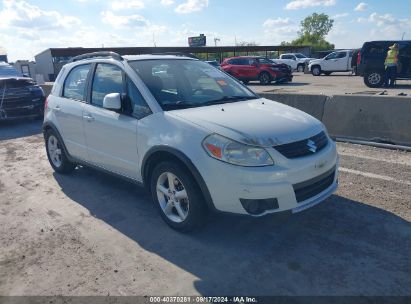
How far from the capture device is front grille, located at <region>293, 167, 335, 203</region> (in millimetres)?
3277

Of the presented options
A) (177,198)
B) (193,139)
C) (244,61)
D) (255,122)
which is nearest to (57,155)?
(177,198)

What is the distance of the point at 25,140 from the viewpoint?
8727 millimetres

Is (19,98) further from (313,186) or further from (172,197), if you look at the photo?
(313,186)

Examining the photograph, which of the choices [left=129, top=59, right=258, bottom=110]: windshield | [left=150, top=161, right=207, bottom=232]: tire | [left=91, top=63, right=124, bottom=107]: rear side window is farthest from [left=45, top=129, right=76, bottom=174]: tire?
[left=150, top=161, right=207, bottom=232]: tire

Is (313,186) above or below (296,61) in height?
below

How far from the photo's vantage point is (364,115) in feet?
21.7

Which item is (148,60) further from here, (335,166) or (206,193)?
(335,166)

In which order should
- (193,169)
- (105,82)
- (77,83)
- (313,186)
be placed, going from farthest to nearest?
1. (77,83)
2. (105,82)
3. (313,186)
4. (193,169)

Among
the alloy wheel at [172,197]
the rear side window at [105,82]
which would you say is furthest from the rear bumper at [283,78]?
the alloy wheel at [172,197]

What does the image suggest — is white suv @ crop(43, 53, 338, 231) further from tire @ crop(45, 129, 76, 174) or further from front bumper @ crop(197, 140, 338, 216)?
tire @ crop(45, 129, 76, 174)

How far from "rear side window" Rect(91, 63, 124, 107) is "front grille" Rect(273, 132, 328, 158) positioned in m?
2.02

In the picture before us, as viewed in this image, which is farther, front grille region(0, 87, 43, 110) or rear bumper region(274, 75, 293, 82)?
rear bumper region(274, 75, 293, 82)

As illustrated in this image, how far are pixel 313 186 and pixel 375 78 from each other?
566 inches

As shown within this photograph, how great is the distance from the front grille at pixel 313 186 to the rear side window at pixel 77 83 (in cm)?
305
